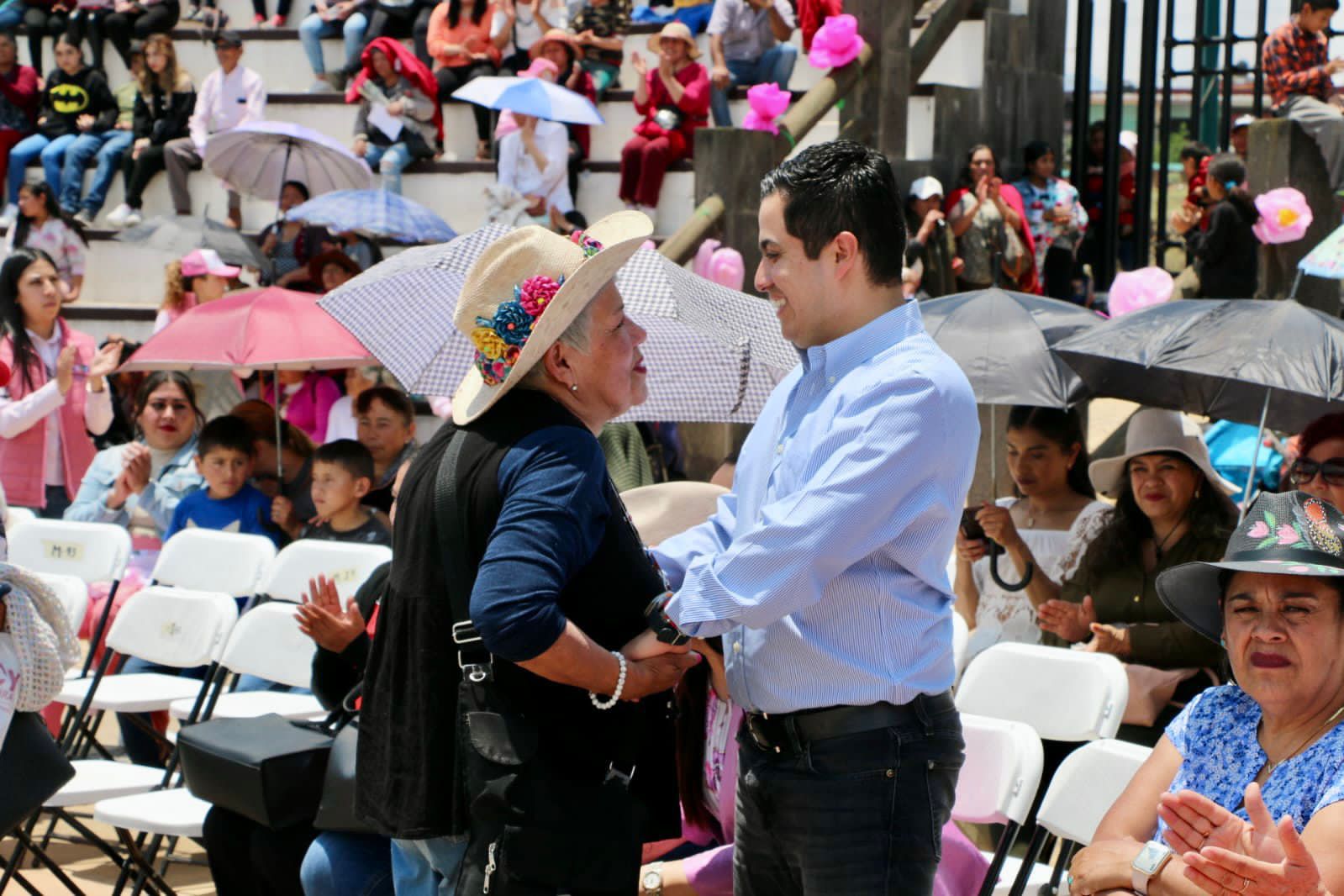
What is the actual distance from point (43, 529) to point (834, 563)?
4472 mm

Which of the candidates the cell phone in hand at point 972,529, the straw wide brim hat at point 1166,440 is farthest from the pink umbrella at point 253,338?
the straw wide brim hat at point 1166,440

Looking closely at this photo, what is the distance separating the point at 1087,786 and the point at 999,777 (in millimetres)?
191

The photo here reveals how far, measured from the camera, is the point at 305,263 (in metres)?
9.79

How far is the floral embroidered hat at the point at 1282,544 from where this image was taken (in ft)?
8.68

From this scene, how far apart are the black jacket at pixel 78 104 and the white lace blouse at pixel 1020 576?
349 inches

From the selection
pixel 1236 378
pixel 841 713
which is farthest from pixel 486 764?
pixel 1236 378

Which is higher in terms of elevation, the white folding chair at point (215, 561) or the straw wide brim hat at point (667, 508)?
the straw wide brim hat at point (667, 508)

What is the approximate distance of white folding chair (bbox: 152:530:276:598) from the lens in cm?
567

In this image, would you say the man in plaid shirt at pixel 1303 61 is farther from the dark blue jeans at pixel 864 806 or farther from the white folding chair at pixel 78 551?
the dark blue jeans at pixel 864 806

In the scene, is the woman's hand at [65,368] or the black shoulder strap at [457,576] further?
the woman's hand at [65,368]

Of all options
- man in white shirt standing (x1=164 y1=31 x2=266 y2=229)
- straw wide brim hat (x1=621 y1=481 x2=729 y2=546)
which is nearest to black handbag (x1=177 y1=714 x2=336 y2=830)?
straw wide brim hat (x1=621 y1=481 x2=729 y2=546)

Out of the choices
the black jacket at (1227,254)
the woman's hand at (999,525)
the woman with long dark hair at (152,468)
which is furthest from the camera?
the black jacket at (1227,254)

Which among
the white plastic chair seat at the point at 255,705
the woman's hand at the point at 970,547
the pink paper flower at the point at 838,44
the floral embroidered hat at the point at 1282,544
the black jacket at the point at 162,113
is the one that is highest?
the pink paper flower at the point at 838,44

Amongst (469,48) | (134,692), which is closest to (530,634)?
(134,692)
